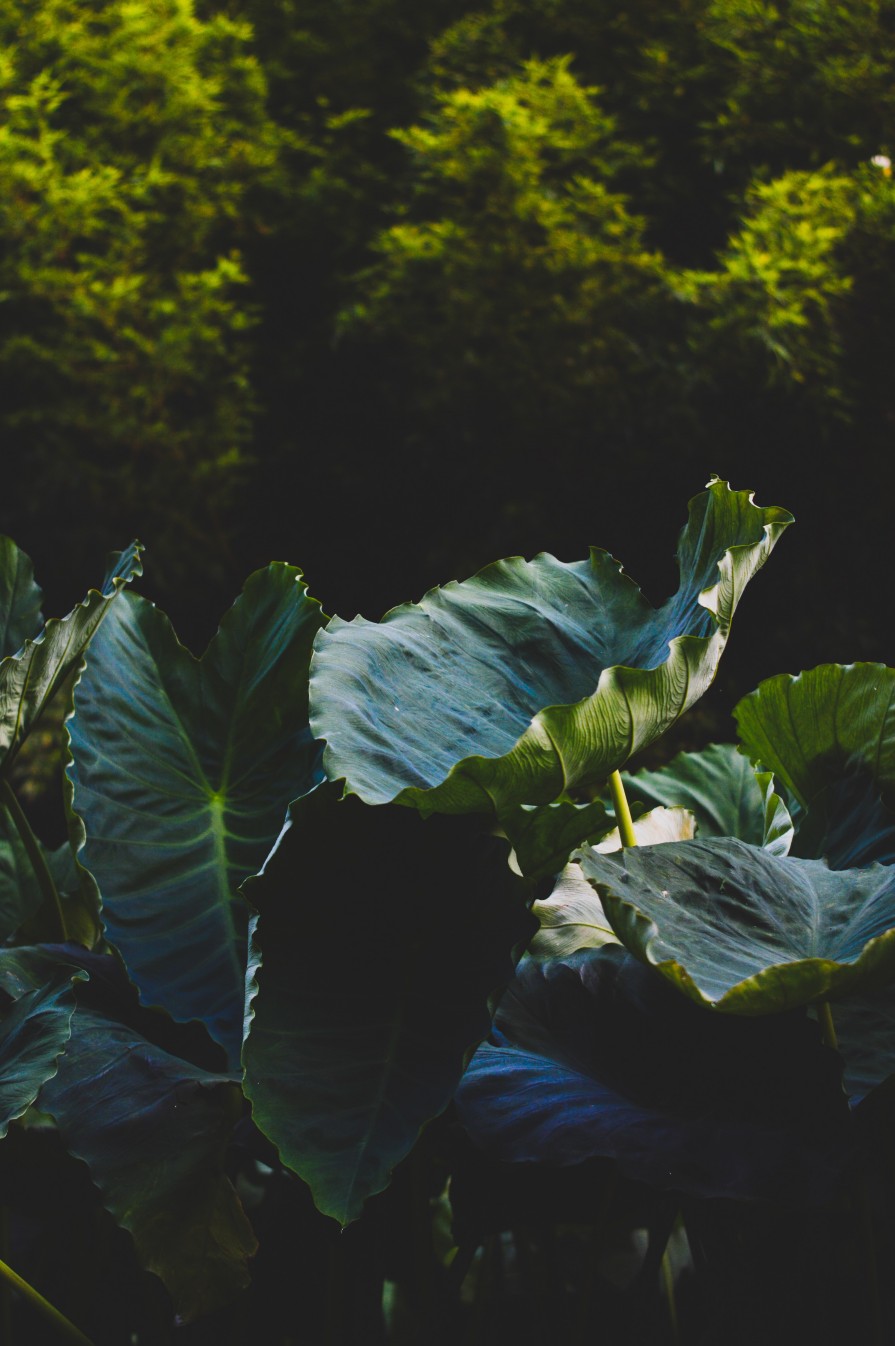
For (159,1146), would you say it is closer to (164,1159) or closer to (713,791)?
(164,1159)

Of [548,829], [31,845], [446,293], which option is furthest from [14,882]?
[446,293]

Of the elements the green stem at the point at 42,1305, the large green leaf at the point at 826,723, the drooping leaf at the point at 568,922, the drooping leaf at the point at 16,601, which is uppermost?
the drooping leaf at the point at 16,601

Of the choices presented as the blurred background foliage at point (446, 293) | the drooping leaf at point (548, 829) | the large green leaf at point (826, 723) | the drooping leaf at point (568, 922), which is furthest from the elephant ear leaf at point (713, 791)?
the blurred background foliage at point (446, 293)

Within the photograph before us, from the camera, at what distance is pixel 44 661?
83cm

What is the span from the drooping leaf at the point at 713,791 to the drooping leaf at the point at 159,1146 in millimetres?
493

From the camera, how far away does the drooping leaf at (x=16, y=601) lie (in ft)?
3.33

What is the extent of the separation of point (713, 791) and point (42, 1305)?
674mm

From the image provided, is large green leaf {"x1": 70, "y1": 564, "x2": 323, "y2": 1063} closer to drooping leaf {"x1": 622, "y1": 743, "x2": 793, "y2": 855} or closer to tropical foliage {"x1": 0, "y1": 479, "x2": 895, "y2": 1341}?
tropical foliage {"x1": 0, "y1": 479, "x2": 895, "y2": 1341}

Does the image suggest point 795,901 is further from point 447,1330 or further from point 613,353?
point 613,353

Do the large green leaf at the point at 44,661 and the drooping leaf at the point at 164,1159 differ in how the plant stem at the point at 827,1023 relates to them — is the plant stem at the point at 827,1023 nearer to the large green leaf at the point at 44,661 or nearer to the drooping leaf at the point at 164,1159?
the drooping leaf at the point at 164,1159

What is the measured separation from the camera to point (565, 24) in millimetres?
3715

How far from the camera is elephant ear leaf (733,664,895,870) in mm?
831

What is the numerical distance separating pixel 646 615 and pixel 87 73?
369cm

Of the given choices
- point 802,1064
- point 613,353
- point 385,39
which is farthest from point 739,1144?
point 385,39
